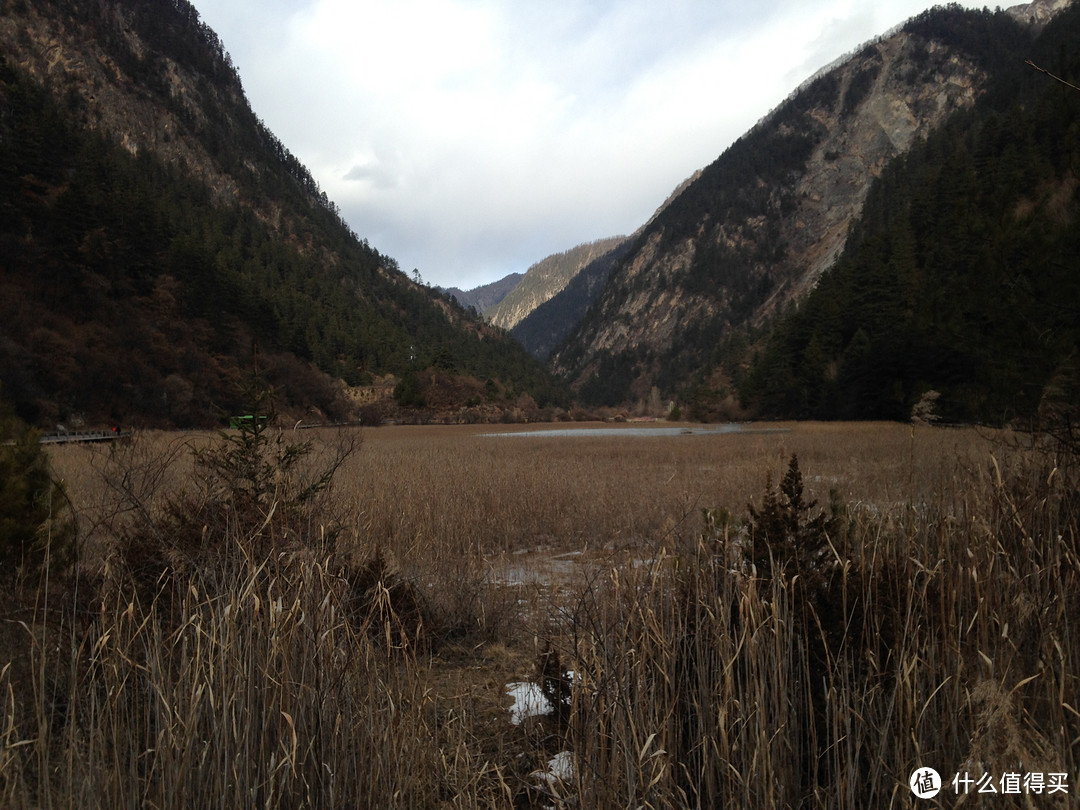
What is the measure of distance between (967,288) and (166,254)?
51.9 metres

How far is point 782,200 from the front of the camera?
137 m

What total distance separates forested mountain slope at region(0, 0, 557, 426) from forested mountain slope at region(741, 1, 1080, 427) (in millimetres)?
8707

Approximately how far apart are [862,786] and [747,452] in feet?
58.1

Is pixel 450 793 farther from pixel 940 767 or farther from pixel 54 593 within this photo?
pixel 54 593

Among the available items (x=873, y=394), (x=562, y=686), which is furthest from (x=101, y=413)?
(x=873, y=394)

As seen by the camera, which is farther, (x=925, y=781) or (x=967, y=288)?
(x=967, y=288)

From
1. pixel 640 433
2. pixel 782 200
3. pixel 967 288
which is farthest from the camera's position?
pixel 782 200

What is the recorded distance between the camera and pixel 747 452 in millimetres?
18844

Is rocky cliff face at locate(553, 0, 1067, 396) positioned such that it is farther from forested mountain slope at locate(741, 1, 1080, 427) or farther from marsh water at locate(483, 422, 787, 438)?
marsh water at locate(483, 422, 787, 438)

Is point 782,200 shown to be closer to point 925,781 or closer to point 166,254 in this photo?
point 166,254

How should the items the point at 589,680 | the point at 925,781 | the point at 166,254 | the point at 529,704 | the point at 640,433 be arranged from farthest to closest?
the point at 166,254 → the point at 640,433 → the point at 529,704 → the point at 589,680 → the point at 925,781

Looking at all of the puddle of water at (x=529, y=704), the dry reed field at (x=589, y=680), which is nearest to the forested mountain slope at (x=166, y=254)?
the dry reed field at (x=589, y=680)

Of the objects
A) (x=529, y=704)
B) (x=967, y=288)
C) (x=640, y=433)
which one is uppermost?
(x=967, y=288)

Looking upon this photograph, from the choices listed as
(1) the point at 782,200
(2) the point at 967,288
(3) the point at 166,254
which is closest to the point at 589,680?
(2) the point at 967,288
